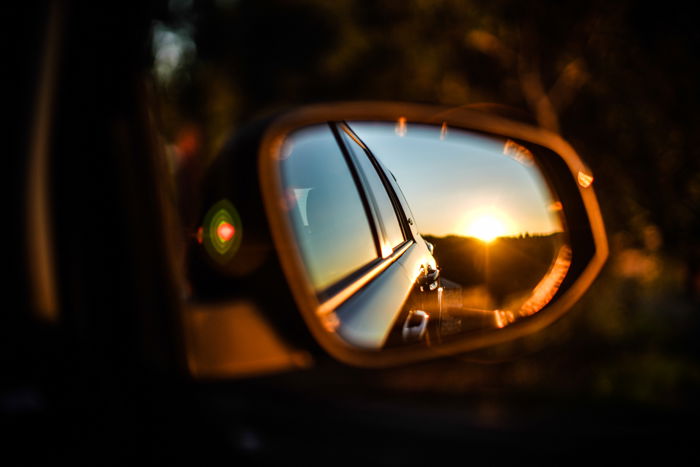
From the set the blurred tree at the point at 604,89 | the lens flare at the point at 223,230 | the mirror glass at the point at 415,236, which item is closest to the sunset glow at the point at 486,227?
the mirror glass at the point at 415,236

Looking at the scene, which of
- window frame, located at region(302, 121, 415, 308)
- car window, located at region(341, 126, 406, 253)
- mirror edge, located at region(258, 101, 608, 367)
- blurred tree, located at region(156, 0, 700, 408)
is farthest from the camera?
blurred tree, located at region(156, 0, 700, 408)

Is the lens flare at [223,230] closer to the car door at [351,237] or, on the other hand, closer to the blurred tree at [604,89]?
the car door at [351,237]

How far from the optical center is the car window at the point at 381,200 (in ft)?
6.62

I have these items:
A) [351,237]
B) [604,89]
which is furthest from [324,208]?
[604,89]

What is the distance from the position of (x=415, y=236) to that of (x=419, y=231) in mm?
143

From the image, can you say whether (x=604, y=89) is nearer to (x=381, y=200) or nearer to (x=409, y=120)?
(x=381, y=200)

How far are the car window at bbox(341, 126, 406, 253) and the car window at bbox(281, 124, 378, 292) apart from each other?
2.3 inches

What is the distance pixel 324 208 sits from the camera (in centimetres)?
168

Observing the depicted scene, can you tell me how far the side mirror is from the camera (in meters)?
1.36

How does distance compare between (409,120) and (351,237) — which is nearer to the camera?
(409,120)

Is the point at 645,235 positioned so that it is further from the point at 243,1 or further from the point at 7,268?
the point at 243,1

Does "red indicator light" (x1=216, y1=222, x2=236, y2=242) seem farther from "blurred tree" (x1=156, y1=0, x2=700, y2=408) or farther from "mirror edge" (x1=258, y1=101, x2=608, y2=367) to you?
"blurred tree" (x1=156, y1=0, x2=700, y2=408)

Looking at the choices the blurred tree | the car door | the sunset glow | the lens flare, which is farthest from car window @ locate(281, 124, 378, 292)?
the blurred tree

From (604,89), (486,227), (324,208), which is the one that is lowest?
(486,227)
